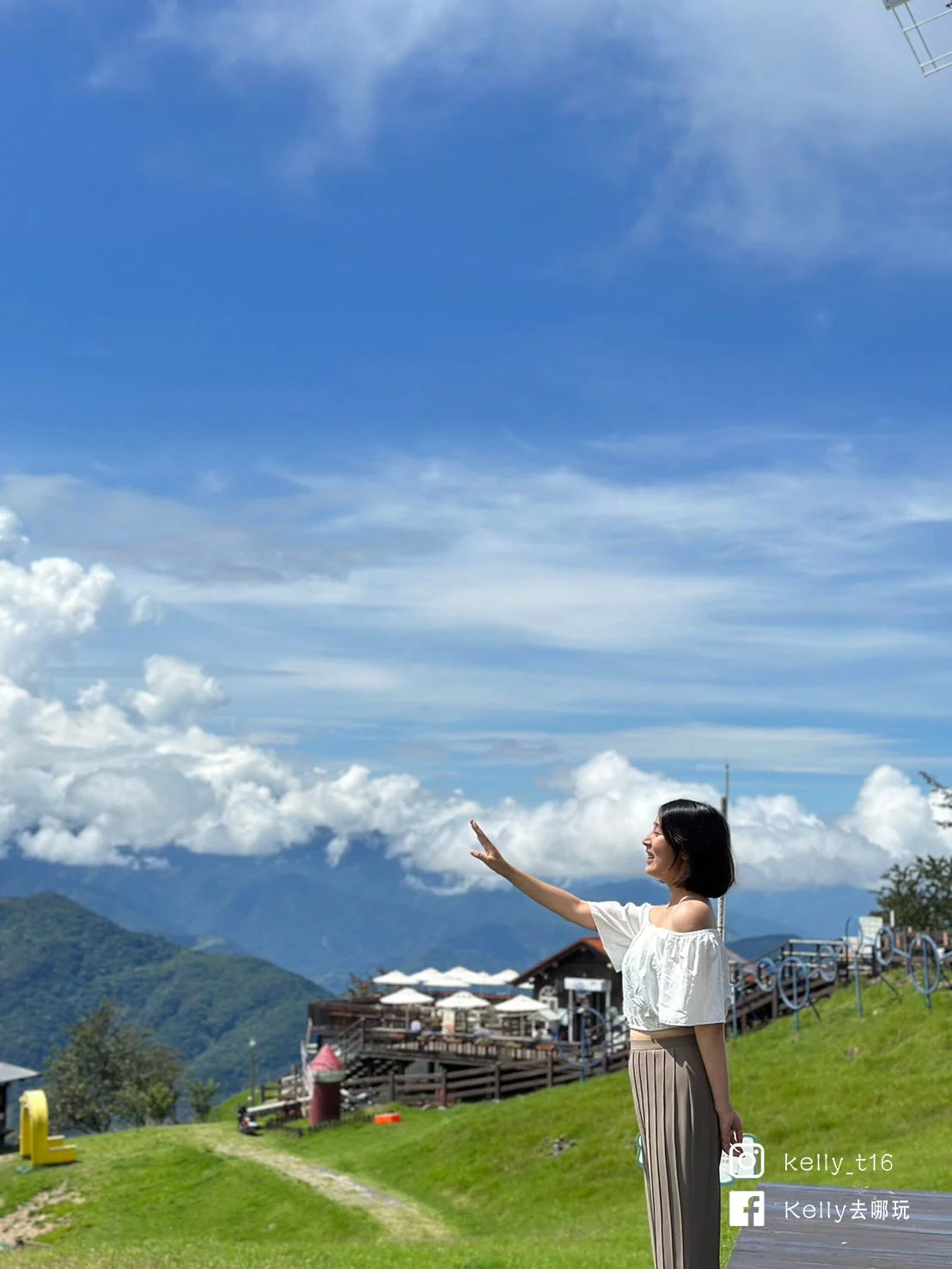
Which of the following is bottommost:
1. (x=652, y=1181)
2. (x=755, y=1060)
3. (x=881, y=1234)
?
(x=755, y=1060)

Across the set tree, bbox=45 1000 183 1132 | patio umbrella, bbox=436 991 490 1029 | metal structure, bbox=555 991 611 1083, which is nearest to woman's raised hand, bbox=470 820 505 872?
metal structure, bbox=555 991 611 1083

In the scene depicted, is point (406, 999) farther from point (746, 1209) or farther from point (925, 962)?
point (746, 1209)

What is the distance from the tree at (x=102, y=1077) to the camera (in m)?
78.8

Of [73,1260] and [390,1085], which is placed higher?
[73,1260]

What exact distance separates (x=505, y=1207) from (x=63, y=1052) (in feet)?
228

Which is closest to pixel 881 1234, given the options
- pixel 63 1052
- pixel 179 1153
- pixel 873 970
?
pixel 179 1153

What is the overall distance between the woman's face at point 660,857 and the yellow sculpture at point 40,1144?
Result: 3208cm

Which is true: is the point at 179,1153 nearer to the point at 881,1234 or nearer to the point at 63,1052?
the point at 881,1234

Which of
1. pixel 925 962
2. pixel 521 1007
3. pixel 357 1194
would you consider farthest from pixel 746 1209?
pixel 521 1007

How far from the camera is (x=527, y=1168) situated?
2572 centimetres

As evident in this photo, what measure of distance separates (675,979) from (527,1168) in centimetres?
2323

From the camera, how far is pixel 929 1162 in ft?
53.6

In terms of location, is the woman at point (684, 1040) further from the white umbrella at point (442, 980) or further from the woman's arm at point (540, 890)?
the white umbrella at point (442, 980)

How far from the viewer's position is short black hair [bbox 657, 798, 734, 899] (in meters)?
4.96
